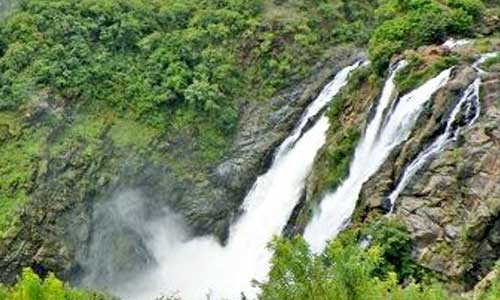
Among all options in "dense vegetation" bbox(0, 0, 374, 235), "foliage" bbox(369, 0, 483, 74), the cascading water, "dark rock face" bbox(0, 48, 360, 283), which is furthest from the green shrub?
"dense vegetation" bbox(0, 0, 374, 235)

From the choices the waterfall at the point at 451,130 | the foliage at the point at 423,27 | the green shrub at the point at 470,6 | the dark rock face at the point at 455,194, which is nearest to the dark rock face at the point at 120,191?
the foliage at the point at 423,27

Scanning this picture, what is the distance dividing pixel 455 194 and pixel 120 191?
52.2 feet

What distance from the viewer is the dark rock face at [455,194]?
18578 mm

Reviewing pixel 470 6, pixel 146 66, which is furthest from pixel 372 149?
pixel 146 66

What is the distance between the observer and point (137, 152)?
3206 centimetres

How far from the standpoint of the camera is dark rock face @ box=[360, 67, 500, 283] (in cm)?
1858

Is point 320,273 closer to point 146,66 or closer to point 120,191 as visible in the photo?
point 120,191

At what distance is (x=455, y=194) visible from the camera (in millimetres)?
19797

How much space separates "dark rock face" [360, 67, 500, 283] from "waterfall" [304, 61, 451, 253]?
0.99 meters

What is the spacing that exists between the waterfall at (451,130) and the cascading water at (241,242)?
7.98 m

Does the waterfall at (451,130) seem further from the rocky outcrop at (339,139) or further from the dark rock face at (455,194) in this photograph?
the rocky outcrop at (339,139)

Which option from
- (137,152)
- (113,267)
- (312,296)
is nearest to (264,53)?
(137,152)

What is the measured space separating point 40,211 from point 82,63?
8.00 m

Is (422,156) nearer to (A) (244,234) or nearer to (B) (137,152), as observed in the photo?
(A) (244,234)
